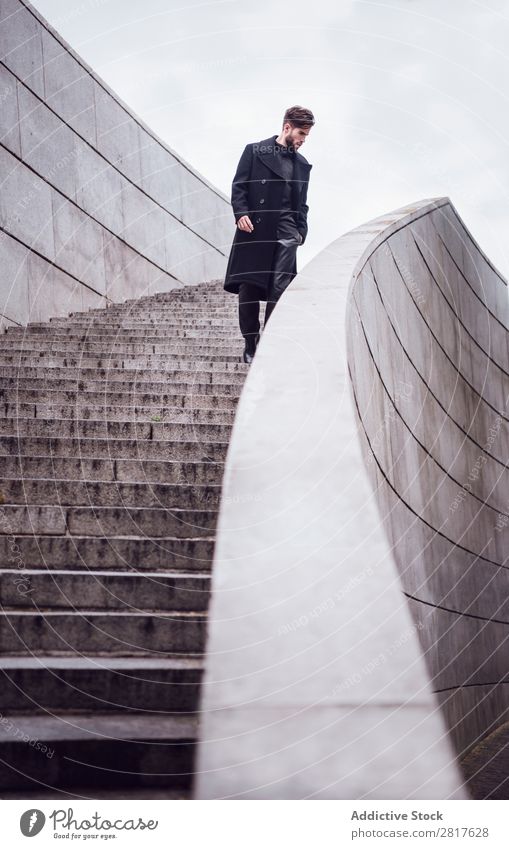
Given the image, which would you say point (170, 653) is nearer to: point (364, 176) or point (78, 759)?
point (78, 759)

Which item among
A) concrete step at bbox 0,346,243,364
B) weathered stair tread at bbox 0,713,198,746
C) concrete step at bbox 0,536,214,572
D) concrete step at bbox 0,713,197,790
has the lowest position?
concrete step at bbox 0,713,197,790

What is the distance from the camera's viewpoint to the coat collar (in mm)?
5762

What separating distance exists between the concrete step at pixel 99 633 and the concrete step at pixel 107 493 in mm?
753

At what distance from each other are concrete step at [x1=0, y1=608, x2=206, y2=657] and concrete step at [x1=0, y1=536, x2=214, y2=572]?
33 centimetres

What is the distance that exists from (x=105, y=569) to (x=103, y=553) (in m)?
0.06

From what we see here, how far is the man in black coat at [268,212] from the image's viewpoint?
577cm

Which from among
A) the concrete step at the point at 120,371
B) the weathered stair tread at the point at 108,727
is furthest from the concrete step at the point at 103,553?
the concrete step at the point at 120,371

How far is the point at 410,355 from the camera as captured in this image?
560cm

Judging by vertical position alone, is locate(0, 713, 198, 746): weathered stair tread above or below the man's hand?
below

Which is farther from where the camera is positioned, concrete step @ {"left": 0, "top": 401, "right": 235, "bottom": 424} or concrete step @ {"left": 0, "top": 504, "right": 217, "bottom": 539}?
concrete step @ {"left": 0, "top": 401, "right": 235, "bottom": 424}

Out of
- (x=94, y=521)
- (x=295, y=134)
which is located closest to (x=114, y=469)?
(x=94, y=521)

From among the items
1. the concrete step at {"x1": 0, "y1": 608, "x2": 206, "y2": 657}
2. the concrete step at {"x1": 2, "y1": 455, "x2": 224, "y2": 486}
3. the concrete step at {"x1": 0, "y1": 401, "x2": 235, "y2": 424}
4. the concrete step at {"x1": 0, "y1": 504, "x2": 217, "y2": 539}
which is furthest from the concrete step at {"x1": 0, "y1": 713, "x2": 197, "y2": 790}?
the concrete step at {"x1": 0, "y1": 401, "x2": 235, "y2": 424}

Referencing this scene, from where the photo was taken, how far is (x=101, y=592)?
3.57m

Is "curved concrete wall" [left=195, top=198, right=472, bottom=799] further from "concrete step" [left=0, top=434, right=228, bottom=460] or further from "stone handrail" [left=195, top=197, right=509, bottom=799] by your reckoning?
"concrete step" [left=0, top=434, right=228, bottom=460]
